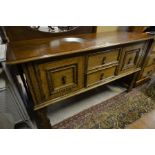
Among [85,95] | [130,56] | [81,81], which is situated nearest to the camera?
[81,81]

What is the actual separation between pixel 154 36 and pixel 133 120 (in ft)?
3.26

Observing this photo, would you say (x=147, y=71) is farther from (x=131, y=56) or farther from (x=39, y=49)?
(x=39, y=49)

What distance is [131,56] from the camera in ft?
4.34

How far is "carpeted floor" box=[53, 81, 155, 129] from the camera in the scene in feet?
4.21

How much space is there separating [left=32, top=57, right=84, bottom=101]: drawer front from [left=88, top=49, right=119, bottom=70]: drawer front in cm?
10

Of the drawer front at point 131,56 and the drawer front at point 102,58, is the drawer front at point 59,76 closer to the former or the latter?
the drawer front at point 102,58

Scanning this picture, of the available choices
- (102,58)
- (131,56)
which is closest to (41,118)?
(102,58)

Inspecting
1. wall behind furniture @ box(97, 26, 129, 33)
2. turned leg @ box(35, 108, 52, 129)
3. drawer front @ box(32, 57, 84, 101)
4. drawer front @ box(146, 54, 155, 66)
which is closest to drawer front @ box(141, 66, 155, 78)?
drawer front @ box(146, 54, 155, 66)

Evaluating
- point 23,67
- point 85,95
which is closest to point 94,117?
point 85,95

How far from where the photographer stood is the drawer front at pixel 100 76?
1146 mm

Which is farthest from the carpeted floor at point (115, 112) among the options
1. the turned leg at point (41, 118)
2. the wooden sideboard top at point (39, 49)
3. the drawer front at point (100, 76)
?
the wooden sideboard top at point (39, 49)

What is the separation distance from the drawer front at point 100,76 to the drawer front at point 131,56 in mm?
165

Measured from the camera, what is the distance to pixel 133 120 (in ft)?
4.41
